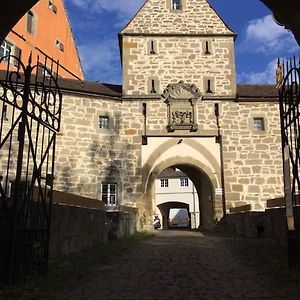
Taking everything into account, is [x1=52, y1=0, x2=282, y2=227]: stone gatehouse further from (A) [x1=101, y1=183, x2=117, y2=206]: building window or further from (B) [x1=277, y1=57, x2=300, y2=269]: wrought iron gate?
(B) [x1=277, y1=57, x2=300, y2=269]: wrought iron gate

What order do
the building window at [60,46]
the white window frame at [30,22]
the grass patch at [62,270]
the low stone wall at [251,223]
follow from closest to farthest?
the grass patch at [62,270], the low stone wall at [251,223], the white window frame at [30,22], the building window at [60,46]

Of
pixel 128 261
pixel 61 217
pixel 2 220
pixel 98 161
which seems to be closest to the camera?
pixel 2 220

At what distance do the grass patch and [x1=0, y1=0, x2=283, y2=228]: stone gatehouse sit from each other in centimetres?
838

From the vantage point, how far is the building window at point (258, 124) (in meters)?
19.5

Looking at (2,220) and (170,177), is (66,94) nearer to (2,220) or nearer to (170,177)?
(2,220)

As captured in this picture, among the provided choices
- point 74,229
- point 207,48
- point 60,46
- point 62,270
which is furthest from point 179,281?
point 60,46

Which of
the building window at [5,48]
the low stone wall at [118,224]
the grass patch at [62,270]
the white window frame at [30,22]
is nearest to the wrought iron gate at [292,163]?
the grass patch at [62,270]

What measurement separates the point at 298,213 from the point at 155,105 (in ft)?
43.5

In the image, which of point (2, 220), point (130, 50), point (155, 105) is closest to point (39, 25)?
point (130, 50)

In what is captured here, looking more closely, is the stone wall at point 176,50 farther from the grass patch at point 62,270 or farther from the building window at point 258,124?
the grass patch at point 62,270

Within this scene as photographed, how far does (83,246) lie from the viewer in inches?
352

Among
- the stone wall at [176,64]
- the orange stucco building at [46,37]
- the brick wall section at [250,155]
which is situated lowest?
the brick wall section at [250,155]

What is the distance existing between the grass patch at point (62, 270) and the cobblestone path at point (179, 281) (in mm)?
191

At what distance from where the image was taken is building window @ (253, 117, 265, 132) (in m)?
19.5
